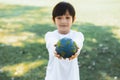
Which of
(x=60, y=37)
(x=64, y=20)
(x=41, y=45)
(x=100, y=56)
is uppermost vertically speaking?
(x=64, y=20)

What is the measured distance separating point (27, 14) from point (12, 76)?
714 centimetres

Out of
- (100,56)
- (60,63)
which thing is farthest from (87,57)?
(60,63)

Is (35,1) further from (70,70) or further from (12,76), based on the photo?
(70,70)

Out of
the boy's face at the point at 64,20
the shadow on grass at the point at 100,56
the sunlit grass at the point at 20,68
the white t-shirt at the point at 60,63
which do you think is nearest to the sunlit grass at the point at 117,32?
the shadow on grass at the point at 100,56

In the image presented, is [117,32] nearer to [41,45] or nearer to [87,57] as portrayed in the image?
[87,57]

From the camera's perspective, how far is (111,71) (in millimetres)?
7227

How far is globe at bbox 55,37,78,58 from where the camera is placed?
165 inches

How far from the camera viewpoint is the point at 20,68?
23.5ft

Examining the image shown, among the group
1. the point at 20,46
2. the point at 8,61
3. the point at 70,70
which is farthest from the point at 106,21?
the point at 70,70

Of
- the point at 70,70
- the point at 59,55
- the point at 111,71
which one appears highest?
the point at 59,55

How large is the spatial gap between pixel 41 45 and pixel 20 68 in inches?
67.9

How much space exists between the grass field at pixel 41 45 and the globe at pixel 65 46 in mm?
2634

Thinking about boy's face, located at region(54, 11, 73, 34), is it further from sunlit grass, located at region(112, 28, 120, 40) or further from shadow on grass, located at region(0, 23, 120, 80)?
sunlit grass, located at region(112, 28, 120, 40)

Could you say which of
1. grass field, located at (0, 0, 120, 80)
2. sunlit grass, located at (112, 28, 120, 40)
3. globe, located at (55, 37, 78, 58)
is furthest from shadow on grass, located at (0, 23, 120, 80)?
globe, located at (55, 37, 78, 58)
